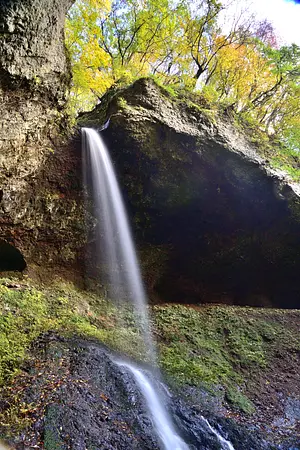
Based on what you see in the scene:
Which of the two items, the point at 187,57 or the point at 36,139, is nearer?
the point at 36,139

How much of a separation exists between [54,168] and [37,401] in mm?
5341

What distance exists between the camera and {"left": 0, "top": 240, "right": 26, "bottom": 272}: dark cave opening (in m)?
6.64

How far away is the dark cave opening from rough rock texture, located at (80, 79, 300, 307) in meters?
3.29

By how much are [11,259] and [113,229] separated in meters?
A: 2.79

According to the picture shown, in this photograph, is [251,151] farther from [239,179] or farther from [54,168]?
[54,168]

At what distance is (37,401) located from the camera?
359cm

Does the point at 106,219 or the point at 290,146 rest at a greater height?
the point at 290,146

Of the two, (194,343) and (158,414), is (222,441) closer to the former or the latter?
(158,414)

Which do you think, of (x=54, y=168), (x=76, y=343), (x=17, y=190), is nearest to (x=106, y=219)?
(x=54, y=168)

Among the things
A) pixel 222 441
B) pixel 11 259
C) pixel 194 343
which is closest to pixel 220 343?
pixel 194 343

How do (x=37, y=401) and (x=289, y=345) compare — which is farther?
(x=289, y=345)

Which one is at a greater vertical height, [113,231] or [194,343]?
[113,231]

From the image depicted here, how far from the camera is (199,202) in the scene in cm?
845

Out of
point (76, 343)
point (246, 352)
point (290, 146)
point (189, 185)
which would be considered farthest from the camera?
point (290, 146)
